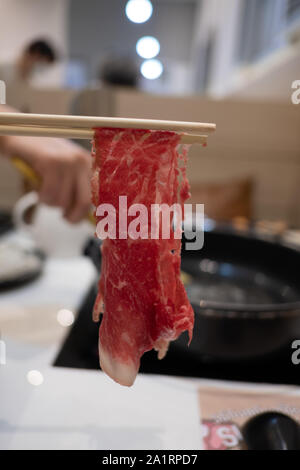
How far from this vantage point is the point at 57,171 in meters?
0.76

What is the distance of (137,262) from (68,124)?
0.59ft

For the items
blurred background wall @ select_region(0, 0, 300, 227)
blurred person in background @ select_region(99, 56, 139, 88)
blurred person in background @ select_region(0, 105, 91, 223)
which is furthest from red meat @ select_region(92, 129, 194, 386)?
blurred person in background @ select_region(99, 56, 139, 88)

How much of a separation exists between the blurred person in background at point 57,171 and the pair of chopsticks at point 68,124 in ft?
1.23

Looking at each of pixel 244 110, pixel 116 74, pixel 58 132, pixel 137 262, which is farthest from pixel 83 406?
pixel 116 74

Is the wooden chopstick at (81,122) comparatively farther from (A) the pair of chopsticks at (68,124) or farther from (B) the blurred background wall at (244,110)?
(B) the blurred background wall at (244,110)

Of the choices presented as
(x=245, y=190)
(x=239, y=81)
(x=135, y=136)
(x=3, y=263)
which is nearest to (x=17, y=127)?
(x=135, y=136)

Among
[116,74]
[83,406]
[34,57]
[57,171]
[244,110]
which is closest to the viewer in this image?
[83,406]

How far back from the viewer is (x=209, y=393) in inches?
20.9

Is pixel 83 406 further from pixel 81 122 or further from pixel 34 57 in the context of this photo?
pixel 34 57

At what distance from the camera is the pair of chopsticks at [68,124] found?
0.35 metres

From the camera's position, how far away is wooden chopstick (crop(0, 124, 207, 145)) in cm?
37

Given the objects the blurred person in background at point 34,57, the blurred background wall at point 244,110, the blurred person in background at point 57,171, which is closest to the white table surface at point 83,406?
the blurred person in background at point 57,171

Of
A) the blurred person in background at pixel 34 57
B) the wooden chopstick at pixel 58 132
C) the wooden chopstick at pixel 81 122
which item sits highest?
the blurred person in background at pixel 34 57
